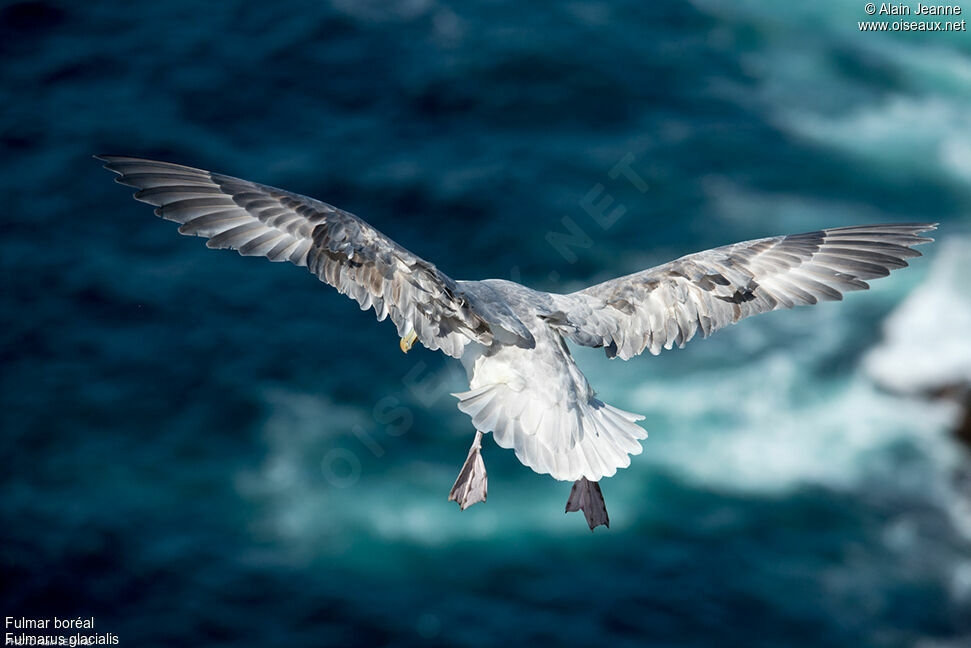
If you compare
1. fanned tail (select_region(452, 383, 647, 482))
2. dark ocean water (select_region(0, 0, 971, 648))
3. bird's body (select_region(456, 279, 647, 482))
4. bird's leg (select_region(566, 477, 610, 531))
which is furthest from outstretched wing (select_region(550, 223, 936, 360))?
dark ocean water (select_region(0, 0, 971, 648))

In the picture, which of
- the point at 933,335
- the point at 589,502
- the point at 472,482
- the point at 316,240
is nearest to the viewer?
the point at 316,240

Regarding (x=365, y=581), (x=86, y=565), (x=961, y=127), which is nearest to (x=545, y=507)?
(x=365, y=581)

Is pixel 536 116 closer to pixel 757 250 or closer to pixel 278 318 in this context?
pixel 278 318

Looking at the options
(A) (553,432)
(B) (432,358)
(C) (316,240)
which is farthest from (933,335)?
(C) (316,240)

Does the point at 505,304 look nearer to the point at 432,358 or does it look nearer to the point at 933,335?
the point at 432,358

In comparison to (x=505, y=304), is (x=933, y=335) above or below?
above

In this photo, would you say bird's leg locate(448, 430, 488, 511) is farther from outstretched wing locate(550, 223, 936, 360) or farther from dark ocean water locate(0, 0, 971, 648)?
→ dark ocean water locate(0, 0, 971, 648)
